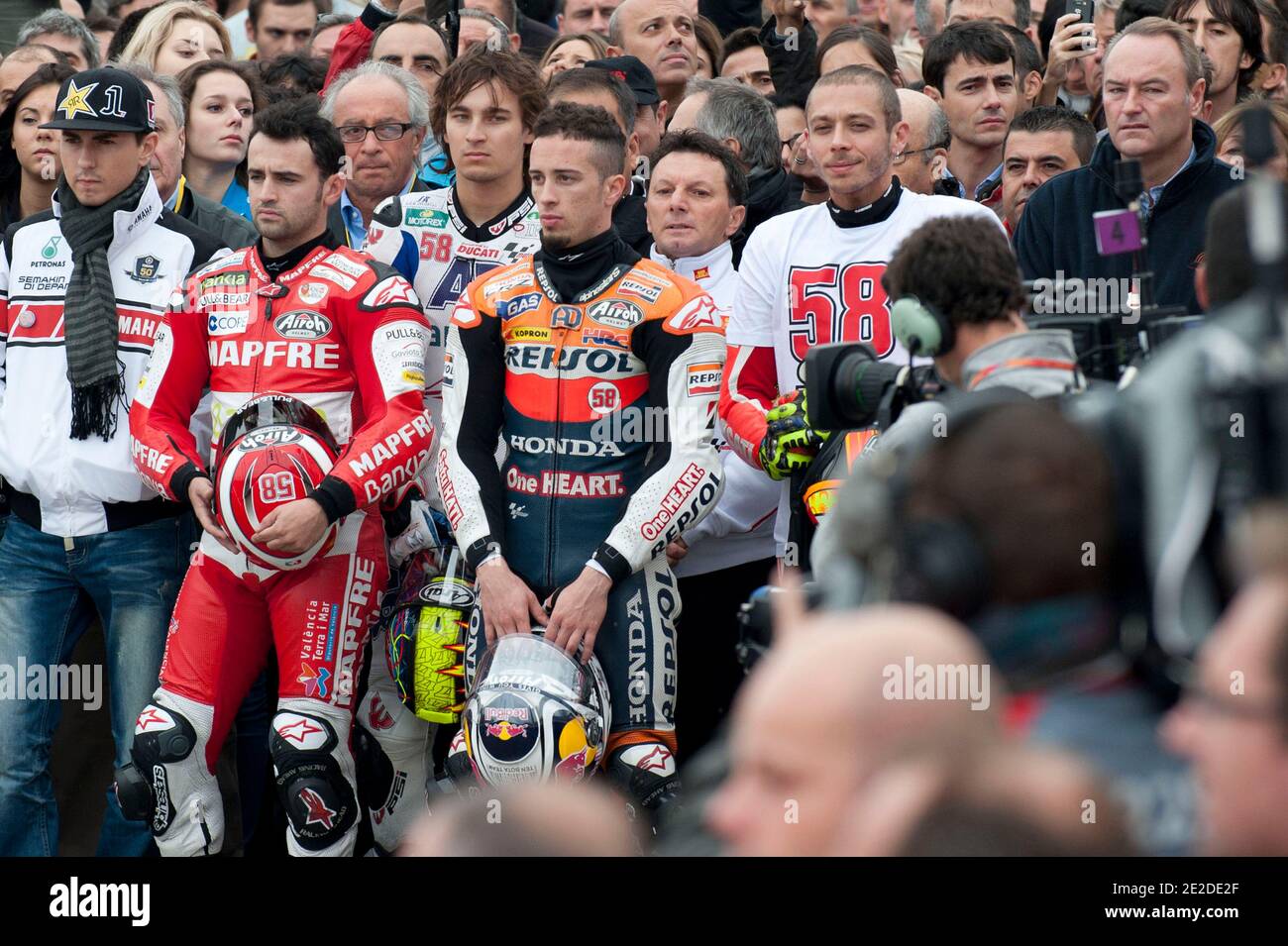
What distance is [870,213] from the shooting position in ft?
16.8

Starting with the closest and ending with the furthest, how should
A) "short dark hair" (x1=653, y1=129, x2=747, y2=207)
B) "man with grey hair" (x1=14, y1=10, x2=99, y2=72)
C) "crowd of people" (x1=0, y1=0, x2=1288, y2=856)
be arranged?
"crowd of people" (x1=0, y1=0, x2=1288, y2=856) → "short dark hair" (x1=653, y1=129, x2=747, y2=207) → "man with grey hair" (x1=14, y1=10, x2=99, y2=72)

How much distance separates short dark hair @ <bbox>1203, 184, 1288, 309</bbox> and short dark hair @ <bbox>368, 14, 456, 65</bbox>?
4.73 metres

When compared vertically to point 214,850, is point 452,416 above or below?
above

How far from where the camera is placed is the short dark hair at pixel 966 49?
6.57m

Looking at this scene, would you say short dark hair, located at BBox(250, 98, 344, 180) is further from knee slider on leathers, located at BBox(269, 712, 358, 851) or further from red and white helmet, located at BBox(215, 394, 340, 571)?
knee slider on leathers, located at BBox(269, 712, 358, 851)

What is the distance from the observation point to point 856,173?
16.9 feet

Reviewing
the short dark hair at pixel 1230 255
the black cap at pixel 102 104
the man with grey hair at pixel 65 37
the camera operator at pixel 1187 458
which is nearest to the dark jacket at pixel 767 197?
the black cap at pixel 102 104

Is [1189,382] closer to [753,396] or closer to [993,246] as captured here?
[993,246]

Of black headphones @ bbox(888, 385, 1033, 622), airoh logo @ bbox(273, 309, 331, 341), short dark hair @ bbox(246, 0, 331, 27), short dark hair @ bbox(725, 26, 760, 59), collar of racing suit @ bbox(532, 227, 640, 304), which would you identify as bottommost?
black headphones @ bbox(888, 385, 1033, 622)

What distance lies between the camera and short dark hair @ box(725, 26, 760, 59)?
26.5 ft

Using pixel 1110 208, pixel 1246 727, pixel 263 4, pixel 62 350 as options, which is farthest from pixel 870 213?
pixel 263 4

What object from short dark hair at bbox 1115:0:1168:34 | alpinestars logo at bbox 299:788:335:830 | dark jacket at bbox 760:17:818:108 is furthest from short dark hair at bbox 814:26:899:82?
alpinestars logo at bbox 299:788:335:830
